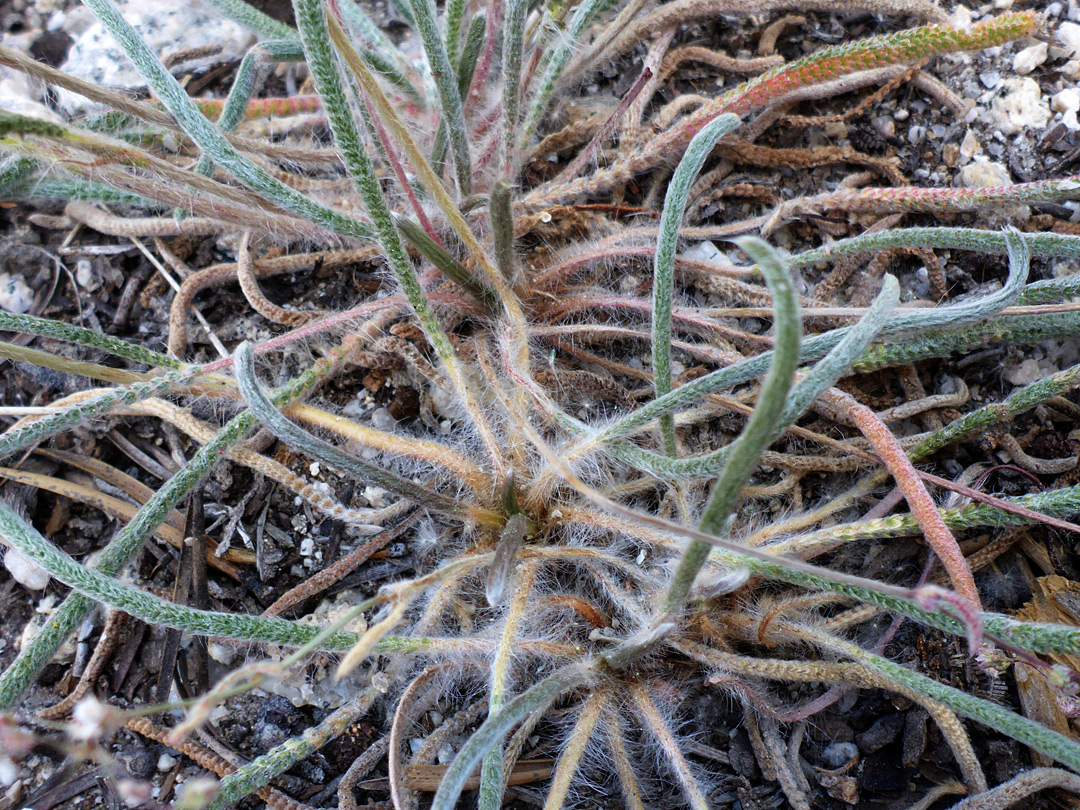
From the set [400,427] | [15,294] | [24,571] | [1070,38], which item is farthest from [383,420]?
[1070,38]

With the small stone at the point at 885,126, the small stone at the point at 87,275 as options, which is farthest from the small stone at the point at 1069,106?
the small stone at the point at 87,275

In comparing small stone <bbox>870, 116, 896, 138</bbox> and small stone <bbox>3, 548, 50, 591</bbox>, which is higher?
small stone <bbox>870, 116, 896, 138</bbox>

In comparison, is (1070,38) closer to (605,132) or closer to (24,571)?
(605,132)

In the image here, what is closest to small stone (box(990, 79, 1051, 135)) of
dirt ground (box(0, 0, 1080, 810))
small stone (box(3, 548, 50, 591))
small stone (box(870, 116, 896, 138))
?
dirt ground (box(0, 0, 1080, 810))

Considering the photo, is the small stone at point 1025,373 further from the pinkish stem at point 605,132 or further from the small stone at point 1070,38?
the pinkish stem at point 605,132

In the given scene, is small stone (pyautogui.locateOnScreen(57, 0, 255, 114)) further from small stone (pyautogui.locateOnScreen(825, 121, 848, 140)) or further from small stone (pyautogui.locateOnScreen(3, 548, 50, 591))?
small stone (pyautogui.locateOnScreen(825, 121, 848, 140))
